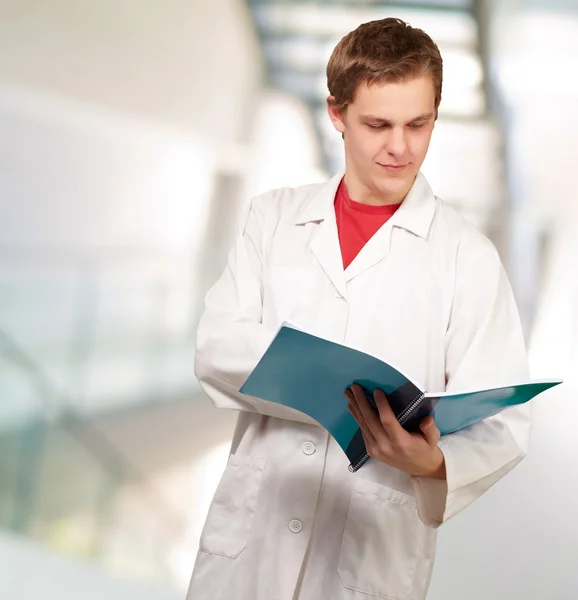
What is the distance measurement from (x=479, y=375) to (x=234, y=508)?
43 cm

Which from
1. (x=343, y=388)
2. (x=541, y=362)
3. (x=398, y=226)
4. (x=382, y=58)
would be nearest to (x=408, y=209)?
(x=398, y=226)

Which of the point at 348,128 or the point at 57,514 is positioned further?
the point at 57,514

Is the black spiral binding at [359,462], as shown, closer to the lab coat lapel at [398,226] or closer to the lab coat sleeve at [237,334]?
the lab coat sleeve at [237,334]

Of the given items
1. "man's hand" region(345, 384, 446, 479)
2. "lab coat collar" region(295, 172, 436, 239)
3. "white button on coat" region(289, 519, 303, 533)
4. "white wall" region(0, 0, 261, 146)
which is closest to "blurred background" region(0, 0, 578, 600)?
"white wall" region(0, 0, 261, 146)

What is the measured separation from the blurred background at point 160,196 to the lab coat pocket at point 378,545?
5.99ft

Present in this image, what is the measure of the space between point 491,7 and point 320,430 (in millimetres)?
2412

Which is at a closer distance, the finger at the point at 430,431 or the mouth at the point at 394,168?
the finger at the point at 430,431

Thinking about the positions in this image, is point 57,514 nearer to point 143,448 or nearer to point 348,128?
point 143,448

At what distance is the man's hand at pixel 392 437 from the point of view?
1.08 m

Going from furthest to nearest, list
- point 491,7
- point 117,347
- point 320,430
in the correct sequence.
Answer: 1. point 117,347
2. point 491,7
3. point 320,430

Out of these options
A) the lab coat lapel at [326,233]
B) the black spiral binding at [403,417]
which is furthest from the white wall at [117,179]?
the black spiral binding at [403,417]

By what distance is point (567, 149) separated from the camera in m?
2.99

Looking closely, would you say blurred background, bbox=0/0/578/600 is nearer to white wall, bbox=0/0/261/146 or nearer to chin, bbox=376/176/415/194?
white wall, bbox=0/0/261/146

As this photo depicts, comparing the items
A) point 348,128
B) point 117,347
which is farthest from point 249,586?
point 117,347
